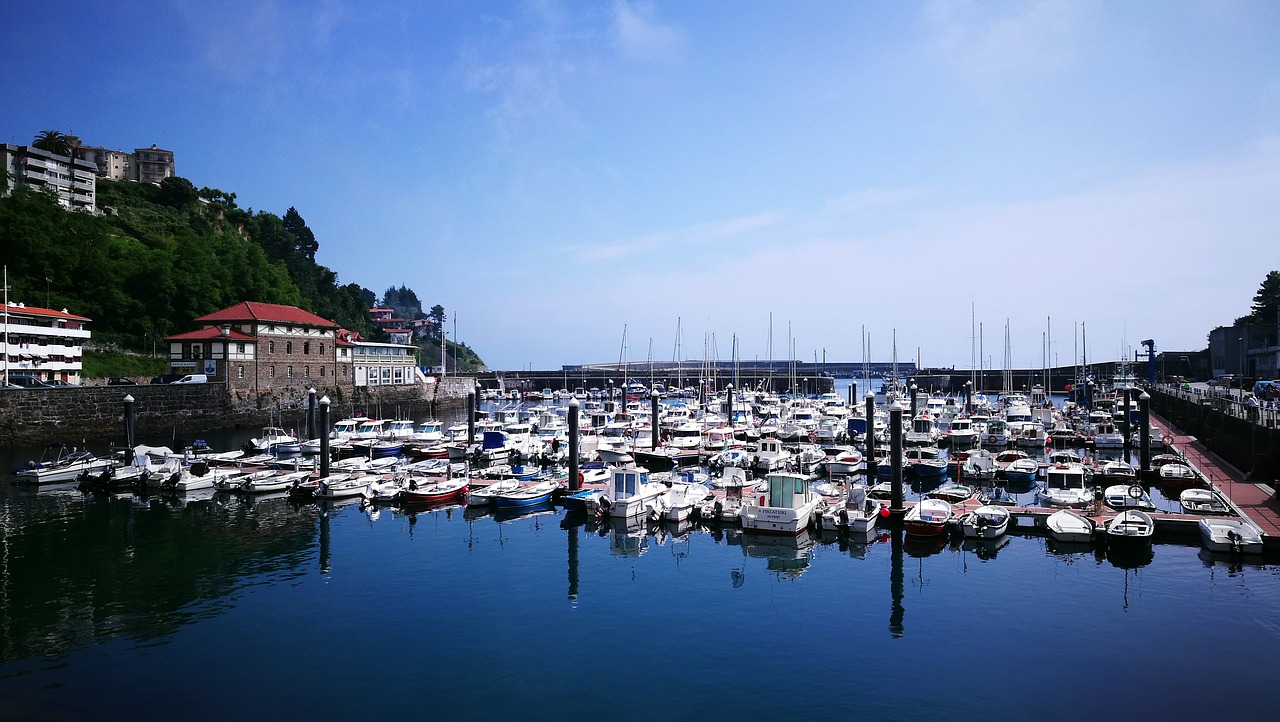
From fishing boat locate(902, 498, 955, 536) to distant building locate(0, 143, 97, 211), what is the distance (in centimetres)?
12147

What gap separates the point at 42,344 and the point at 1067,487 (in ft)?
254

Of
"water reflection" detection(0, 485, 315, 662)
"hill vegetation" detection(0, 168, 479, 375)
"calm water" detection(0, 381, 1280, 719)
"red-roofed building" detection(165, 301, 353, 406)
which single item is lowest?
"calm water" detection(0, 381, 1280, 719)

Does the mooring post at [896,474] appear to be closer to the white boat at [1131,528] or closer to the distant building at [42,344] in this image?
the white boat at [1131,528]

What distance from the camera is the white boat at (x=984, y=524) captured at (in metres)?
29.8

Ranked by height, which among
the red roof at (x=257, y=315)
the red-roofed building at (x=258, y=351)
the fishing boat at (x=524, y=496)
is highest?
the red roof at (x=257, y=315)

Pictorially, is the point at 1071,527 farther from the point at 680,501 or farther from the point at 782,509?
the point at 680,501

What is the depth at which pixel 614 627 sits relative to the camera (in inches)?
838

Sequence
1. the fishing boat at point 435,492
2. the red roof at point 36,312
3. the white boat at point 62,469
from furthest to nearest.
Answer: the red roof at point 36,312
the white boat at point 62,469
the fishing boat at point 435,492

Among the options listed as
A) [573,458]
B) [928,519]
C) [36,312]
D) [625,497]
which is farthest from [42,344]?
[928,519]

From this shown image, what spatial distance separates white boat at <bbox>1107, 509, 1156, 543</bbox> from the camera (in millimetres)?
27984

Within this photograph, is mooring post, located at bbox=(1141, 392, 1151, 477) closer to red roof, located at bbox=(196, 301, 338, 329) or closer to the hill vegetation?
red roof, located at bbox=(196, 301, 338, 329)

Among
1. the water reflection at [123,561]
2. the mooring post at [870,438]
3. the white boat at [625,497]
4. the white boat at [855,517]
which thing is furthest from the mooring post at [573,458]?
the mooring post at [870,438]

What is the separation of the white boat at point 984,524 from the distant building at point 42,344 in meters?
69.7

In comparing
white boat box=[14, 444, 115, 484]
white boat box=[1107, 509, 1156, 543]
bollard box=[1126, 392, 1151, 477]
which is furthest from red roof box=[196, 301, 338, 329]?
white boat box=[1107, 509, 1156, 543]
